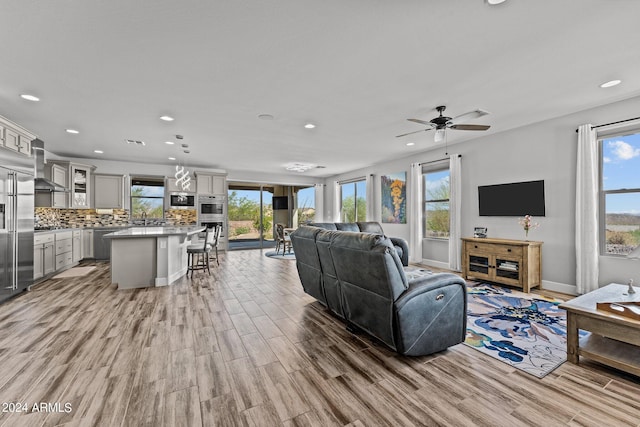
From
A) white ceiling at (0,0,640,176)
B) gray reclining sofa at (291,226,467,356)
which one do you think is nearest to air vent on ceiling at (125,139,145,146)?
white ceiling at (0,0,640,176)

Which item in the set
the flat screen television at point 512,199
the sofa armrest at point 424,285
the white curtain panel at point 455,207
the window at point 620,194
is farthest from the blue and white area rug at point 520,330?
the white curtain panel at point 455,207

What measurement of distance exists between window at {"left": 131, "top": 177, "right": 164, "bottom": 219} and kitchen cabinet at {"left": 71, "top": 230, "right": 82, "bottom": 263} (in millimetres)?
1375

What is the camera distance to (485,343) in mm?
2572

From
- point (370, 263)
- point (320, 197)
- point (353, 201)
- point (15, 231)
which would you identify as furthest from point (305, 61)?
point (320, 197)

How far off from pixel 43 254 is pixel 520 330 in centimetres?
742

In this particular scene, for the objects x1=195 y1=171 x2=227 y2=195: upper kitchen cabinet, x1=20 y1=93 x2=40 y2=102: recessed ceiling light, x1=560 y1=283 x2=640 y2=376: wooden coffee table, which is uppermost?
x1=20 y1=93 x2=40 y2=102: recessed ceiling light

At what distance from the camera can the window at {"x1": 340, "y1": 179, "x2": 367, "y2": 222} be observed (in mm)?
9094

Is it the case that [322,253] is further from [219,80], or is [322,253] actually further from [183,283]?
[183,283]

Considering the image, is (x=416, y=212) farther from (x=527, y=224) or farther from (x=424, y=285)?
(x=424, y=285)

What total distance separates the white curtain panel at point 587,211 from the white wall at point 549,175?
0.16 metres

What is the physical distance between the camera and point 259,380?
201 centimetres

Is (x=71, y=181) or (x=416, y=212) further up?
(x=71, y=181)

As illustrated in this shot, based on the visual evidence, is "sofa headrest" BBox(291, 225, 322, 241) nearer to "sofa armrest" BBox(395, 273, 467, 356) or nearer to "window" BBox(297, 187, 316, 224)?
"sofa armrest" BBox(395, 273, 467, 356)

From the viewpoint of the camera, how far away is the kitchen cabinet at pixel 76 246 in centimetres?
619
